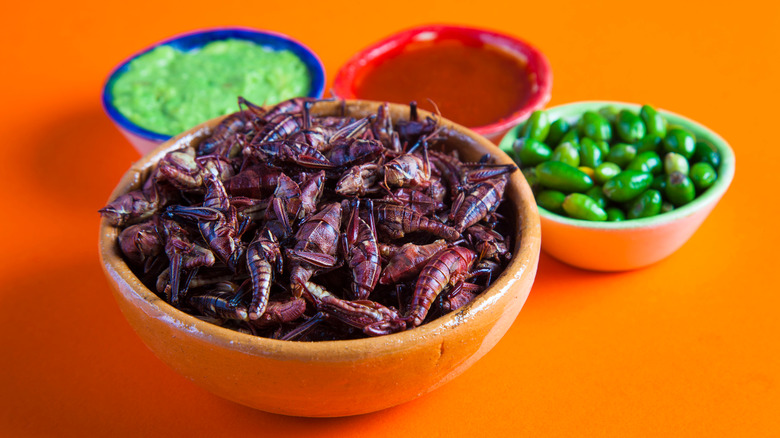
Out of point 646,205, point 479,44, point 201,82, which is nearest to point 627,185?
point 646,205

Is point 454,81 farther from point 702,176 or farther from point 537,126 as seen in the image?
point 702,176

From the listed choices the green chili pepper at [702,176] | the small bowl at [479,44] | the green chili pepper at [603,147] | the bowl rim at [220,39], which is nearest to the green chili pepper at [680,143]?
the green chili pepper at [702,176]

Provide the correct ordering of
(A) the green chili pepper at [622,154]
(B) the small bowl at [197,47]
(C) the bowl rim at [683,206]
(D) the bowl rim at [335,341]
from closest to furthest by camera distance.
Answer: (D) the bowl rim at [335,341] < (C) the bowl rim at [683,206] < (A) the green chili pepper at [622,154] < (B) the small bowl at [197,47]

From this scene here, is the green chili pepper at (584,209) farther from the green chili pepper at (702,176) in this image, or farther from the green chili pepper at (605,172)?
the green chili pepper at (702,176)

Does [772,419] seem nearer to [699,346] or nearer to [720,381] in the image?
[720,381]

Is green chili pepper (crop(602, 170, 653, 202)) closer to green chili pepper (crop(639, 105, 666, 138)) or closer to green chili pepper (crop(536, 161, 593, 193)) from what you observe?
green chili pepper (crop(536, 161, 593, 193))

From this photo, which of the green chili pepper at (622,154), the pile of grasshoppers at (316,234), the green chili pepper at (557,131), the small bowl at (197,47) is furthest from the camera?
the small bowl at (197,47)
